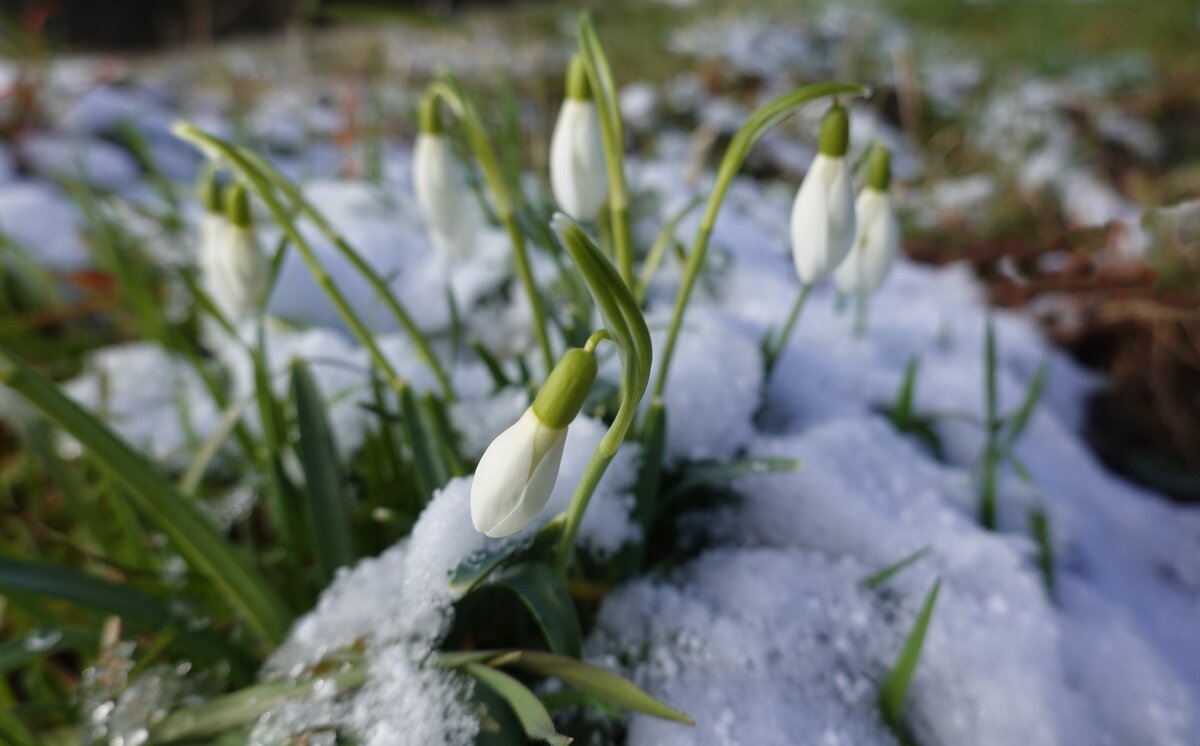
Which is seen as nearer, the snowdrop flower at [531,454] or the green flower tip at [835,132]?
the snowdrop flower at [531,454]

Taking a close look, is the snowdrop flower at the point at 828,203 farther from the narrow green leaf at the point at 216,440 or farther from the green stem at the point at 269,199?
the narrow green leaf at the point at 216,440

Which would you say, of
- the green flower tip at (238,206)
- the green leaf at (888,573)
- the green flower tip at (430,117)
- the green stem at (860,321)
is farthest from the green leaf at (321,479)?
the green stem at (860,321)

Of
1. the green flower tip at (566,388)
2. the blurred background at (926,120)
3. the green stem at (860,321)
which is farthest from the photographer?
the blurred background at (926,120)

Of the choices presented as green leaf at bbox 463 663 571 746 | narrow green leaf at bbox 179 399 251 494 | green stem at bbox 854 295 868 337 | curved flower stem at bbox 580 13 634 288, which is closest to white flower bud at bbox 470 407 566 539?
green leaf at bbox 463 663 571 746

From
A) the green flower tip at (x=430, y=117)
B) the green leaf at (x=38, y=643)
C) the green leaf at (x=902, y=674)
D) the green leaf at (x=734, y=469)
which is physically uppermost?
the green flower tip at (x=430, y=117)

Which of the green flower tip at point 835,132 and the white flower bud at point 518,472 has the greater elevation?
the green flower tip at point 835,132

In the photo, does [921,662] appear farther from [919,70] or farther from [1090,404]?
[919,70]

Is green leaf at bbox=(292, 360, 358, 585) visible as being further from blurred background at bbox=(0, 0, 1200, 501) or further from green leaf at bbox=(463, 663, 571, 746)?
blurred background at bbox=(0, 0, 1200, 501)
